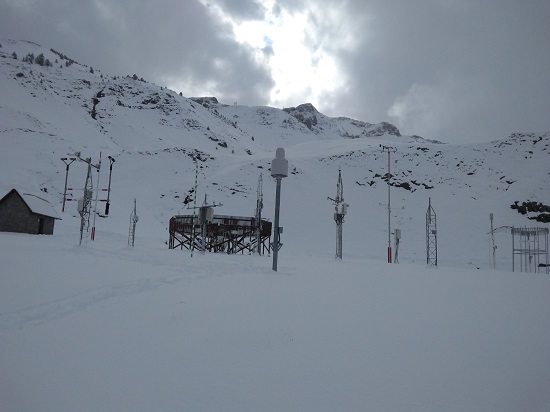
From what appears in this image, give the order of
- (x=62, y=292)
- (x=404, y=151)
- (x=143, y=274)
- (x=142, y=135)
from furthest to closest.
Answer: (x=142, y=135), (x=404, y=151), (x=143, y=274), (x=62, y=292)

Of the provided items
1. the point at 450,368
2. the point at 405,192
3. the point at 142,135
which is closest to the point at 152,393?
the point at 450,368

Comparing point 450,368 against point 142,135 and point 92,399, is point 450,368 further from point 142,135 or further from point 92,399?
point 142,135

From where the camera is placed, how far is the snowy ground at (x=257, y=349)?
150 inches

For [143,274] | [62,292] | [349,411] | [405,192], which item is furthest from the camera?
[405,192]

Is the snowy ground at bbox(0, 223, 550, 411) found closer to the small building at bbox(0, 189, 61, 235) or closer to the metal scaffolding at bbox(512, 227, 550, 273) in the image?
the small building at bbox(0, 189, 61, 235)

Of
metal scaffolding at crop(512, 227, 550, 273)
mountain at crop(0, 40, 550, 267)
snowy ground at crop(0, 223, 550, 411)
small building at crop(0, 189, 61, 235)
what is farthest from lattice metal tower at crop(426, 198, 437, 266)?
small building at crop(0, 189, 61, 235)

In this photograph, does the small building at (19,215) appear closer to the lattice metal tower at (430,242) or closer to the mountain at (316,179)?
the mountain at (316,179)

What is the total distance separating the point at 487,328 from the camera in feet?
21.4

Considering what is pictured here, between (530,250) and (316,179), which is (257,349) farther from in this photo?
(316,179)

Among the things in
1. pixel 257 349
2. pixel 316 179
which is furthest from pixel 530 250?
pixel 316 179

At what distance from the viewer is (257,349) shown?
4965 mm

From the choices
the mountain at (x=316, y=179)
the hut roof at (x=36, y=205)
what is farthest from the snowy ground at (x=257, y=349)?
the mountain at (x=316, y=179)

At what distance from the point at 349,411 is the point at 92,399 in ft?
8.69

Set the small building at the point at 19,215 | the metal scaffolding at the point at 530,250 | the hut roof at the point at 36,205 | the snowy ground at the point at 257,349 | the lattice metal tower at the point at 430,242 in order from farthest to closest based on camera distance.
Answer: the metal scaffolding at the point at 530,250 → the hut roof at the point at 36,205 → the small building at the point at 19,215 → the lattice metal tower at the point at 430,242 → the snowy ground at the point at 257,349
